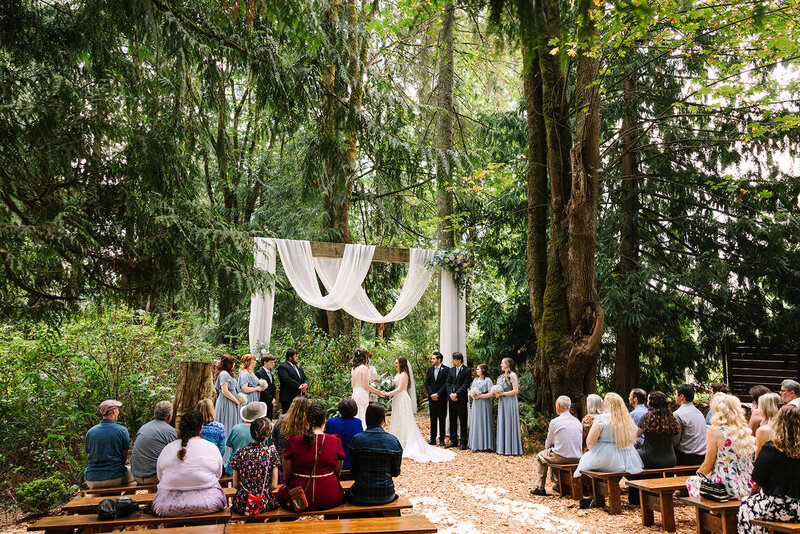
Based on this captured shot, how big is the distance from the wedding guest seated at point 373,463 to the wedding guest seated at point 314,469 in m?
0.16

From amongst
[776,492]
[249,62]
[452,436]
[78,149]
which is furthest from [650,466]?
[78,149]

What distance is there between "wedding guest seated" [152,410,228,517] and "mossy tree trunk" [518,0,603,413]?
6.36m

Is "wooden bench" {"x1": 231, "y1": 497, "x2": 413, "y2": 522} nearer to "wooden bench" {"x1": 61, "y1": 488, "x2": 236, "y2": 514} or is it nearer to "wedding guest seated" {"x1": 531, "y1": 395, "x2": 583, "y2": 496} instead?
"wooden bench" {"x1": 61, "y1": 488, "x2": 236, "y2": 514}

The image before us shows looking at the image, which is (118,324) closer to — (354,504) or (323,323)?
(354,504)

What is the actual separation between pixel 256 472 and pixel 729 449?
12.6 feet

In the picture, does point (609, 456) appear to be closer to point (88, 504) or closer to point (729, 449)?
point (729, 449)

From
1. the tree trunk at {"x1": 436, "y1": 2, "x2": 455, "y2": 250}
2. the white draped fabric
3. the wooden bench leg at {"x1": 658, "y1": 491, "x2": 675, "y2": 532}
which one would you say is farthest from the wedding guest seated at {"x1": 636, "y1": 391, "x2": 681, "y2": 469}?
the tree trunk at {"x1": 436, "y1": 2, "x2": 455, "y2": 250}

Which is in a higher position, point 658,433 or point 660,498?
point 658,433

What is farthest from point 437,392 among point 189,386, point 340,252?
point 189,386

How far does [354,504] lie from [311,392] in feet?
21.4

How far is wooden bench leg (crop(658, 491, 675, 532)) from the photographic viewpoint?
4984 mm

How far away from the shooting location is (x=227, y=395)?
711cm

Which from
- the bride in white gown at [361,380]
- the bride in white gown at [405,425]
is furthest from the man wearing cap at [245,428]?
the bride in white gown at [405,425]

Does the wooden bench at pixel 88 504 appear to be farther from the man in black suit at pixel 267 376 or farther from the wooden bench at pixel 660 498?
the wooden bench at pixel 660 498
